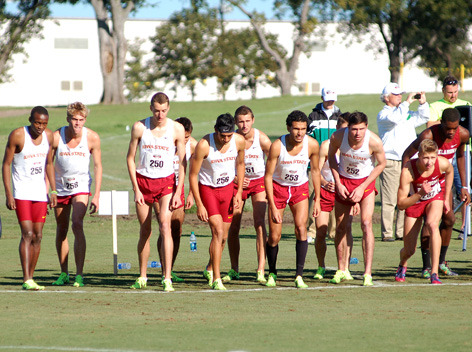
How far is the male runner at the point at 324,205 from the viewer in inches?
433

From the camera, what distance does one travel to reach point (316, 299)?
9.21 metres

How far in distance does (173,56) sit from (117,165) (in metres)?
45.3

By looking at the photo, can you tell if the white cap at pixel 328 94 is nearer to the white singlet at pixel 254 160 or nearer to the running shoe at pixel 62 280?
the white singlet at pixel 254 160

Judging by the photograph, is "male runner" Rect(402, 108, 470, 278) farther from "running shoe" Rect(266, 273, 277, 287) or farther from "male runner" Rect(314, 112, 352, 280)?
"running shoe" Rect(266, 273, 277, 287)

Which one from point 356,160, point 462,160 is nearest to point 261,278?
point 356,160

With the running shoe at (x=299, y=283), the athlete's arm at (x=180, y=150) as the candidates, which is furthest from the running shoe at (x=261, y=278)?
the athlete's arm at (x=180, y=150)

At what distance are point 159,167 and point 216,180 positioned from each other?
68cm

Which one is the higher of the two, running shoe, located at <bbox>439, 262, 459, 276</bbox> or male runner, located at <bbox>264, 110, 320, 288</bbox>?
male runner, located at <bbox>264, 110, 320, 288</bbox>

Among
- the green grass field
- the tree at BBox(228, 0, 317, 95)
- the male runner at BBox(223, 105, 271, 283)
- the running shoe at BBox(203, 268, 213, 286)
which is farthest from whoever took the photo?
the tree at BBox(228, 0, 317, 95)

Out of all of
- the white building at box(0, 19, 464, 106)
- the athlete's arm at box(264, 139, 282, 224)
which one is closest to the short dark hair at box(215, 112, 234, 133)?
the athlete's arm at box(264, 139, 282, 224)

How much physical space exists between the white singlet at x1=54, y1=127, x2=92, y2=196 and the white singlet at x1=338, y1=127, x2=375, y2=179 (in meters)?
3.04

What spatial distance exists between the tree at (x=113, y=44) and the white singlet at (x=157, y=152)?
4071 centimetres

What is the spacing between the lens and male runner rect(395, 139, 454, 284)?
33.6 ft

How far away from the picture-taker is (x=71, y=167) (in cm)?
1045
